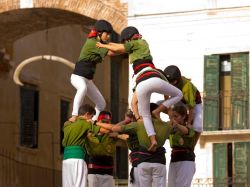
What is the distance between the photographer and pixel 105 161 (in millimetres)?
16844

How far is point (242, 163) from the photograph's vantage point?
23.7 meters

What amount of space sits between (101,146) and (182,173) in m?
1.39

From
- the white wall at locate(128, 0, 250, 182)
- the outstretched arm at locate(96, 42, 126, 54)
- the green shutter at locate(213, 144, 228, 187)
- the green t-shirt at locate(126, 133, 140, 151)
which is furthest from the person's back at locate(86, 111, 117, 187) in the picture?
the green shutter at locate(213, 144, 228, 187)

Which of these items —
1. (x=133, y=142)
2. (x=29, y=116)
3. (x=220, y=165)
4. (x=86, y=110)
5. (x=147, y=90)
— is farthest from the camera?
(x=29, y=116)

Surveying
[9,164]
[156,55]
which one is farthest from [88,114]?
[9,164]

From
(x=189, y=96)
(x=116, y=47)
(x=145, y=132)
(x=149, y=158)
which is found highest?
(x=116, y=47)

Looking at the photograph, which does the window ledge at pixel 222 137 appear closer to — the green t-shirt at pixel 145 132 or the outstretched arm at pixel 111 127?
the outstretched arm at pixel 111 127

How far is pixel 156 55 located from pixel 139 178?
352 inches

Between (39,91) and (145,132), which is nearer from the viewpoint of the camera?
(145,132)

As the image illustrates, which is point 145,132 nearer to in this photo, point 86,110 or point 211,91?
point 86,110

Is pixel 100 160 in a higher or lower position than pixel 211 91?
lower

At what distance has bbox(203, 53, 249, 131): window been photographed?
2389cm

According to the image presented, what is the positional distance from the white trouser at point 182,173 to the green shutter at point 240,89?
781 cm

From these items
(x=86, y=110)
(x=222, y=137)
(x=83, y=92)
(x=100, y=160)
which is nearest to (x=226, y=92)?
(x=222, y=137)
